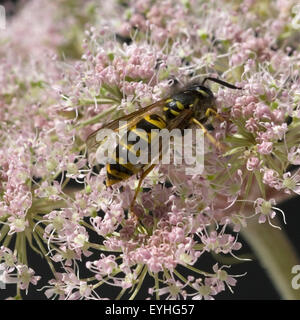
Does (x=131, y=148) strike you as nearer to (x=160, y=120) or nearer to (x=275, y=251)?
(x=160, y=120)

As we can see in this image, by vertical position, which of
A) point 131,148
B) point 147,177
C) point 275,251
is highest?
point 131,148

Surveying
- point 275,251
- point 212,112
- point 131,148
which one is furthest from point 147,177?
point 275,251

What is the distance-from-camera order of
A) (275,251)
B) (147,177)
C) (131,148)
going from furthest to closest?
1. (275,251)
2. (147,177)
3. (131,148)

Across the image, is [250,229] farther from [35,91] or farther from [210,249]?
[35,91]

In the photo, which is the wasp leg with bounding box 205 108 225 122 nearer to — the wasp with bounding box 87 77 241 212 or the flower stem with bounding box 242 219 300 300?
the wasp with bounding box 87 77 241 212

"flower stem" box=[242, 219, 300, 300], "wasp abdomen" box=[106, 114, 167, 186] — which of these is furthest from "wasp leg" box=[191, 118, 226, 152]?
"flower stem" box=[242, 219, 300, 300]

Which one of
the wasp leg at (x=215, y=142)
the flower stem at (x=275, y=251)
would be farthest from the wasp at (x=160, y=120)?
the flower stem at (x=275, y=251)
